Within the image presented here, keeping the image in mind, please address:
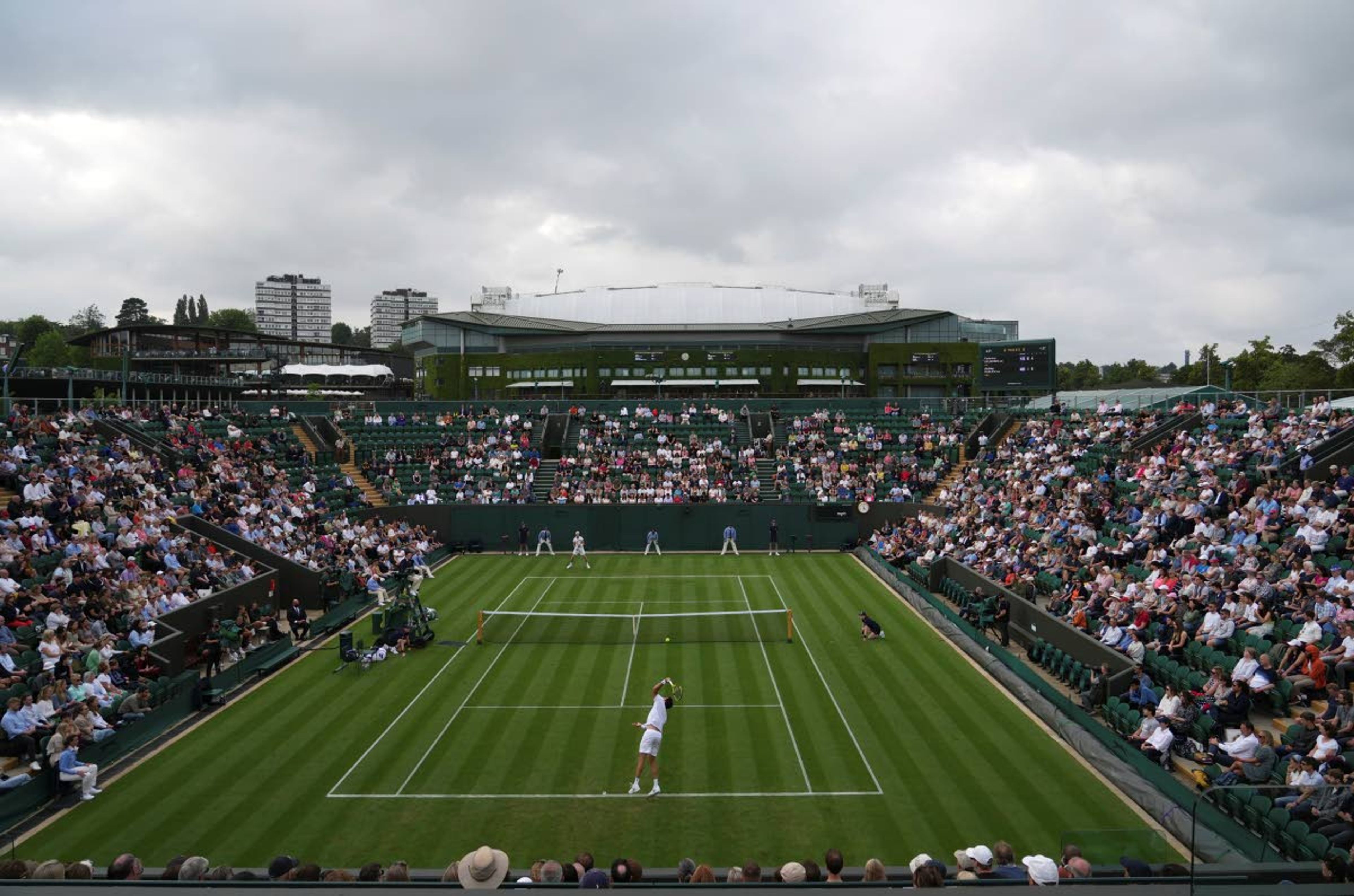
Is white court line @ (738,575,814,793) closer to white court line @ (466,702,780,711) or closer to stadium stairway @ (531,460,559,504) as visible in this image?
white court line @ (466,702,780,711)

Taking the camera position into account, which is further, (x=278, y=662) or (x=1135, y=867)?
(x=278, y=662)

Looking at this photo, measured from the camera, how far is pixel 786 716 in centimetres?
1805

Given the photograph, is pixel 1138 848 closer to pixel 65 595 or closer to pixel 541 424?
pixel 65 595

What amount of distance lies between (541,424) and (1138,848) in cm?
4172

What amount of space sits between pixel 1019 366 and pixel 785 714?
108 feet

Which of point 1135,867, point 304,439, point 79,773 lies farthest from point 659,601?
point 304,439

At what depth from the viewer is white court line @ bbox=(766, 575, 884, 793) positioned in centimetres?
1503

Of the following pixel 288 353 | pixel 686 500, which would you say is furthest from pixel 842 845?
pixel 288 353

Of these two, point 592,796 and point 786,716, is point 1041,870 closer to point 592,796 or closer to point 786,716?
point 592,796

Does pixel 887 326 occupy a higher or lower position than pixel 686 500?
higher

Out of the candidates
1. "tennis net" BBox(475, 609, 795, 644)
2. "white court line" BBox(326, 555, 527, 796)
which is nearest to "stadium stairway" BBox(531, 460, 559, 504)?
"tennis net" BBox(475, 609, 795, 644)

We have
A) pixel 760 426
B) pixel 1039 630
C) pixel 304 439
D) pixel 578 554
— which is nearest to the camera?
pixel 1039 630

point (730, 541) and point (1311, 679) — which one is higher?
point (1311, 679)

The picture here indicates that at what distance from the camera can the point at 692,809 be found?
13.7 metres
